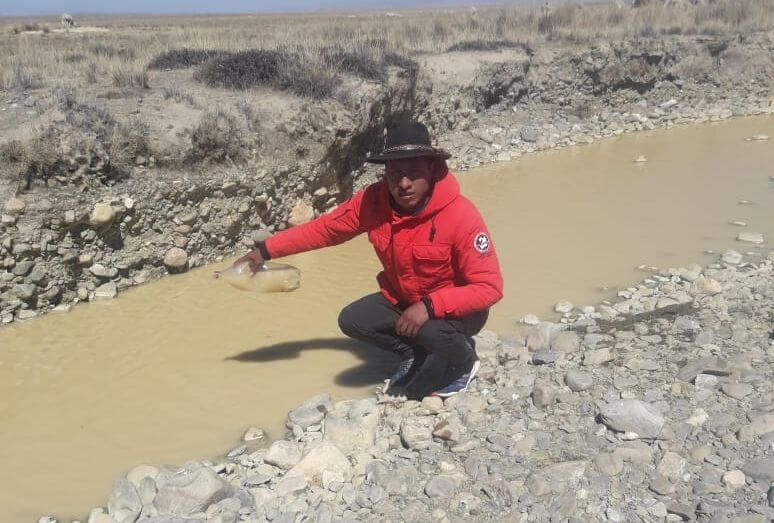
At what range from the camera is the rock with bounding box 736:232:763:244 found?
270 inches

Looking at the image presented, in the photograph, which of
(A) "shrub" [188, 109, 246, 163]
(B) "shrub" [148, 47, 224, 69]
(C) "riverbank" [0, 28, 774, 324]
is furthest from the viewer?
(B) "shrub" [148, 47, 224, 69]

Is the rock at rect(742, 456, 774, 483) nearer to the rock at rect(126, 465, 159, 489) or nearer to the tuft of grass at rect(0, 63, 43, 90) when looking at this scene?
the rock at rect(126, 465, 159, 489)

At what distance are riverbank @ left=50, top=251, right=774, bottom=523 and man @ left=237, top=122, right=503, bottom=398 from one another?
14.0 inches

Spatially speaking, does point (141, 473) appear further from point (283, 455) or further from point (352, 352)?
point (352, 352)

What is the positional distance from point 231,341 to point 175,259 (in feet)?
5.66

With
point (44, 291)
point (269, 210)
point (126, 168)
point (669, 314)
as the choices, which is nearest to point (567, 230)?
point (669, 314)

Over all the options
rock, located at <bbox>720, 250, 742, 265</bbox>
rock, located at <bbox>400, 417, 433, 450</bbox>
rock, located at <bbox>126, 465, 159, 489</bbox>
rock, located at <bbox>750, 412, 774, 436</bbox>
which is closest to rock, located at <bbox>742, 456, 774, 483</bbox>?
rock, located at <bbox>750, 412, 774, 436</bbox>

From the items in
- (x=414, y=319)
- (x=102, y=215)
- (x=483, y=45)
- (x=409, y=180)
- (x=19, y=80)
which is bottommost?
(x=102, y=215)

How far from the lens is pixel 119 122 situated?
6.67 meters

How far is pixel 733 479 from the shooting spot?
107 inches

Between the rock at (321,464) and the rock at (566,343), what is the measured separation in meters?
1.70

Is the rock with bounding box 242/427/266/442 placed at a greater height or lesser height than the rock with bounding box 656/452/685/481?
lesser

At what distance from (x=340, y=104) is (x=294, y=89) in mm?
617

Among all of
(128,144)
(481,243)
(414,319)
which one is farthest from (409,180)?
(128,144)
